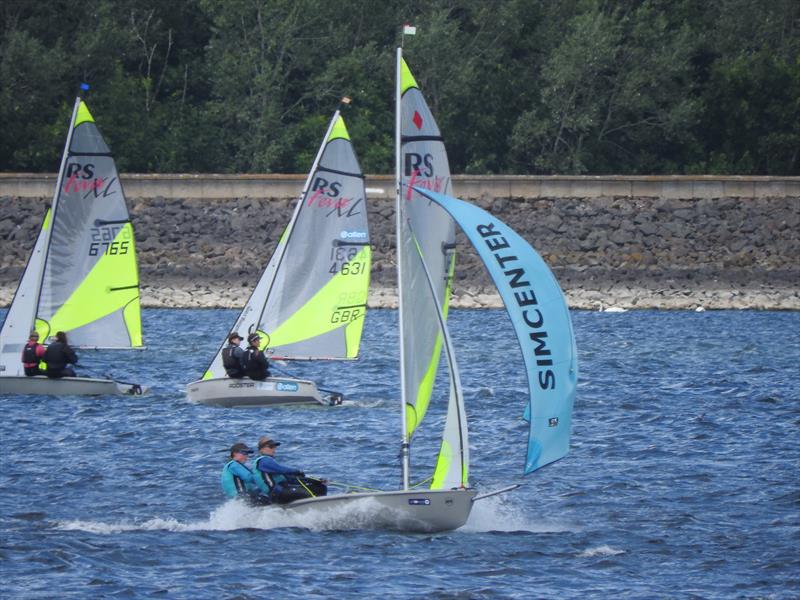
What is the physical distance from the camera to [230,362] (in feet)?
85.1

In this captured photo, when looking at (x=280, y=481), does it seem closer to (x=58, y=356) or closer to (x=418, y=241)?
(x=418, y=241)

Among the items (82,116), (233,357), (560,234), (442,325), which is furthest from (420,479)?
(560,234)

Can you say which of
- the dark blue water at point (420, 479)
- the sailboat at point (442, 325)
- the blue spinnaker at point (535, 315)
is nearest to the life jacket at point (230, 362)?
the dark blue water at point (420, 479)

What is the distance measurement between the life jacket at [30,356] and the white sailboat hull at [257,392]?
2.66m

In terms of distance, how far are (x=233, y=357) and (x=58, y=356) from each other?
296 cm

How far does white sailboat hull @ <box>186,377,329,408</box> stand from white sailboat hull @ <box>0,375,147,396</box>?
162 centimetres

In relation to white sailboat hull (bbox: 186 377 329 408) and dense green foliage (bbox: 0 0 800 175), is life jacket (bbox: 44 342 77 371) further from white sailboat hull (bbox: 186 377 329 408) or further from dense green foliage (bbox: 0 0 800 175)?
dense green foliage (bbox: 0 0 800 175)

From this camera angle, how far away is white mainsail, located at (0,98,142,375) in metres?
28.0

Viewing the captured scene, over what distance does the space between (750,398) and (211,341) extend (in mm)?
14632

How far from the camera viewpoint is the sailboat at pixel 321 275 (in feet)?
88.3

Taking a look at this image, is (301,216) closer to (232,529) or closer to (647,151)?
(232,529)

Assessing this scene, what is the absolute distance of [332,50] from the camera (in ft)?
201

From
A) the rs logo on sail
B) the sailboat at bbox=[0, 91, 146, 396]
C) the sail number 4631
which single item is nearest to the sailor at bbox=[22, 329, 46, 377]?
the sailboat at bbox=[0, 91, 146, 396]

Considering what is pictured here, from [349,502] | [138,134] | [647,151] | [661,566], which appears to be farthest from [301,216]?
[647,151]
